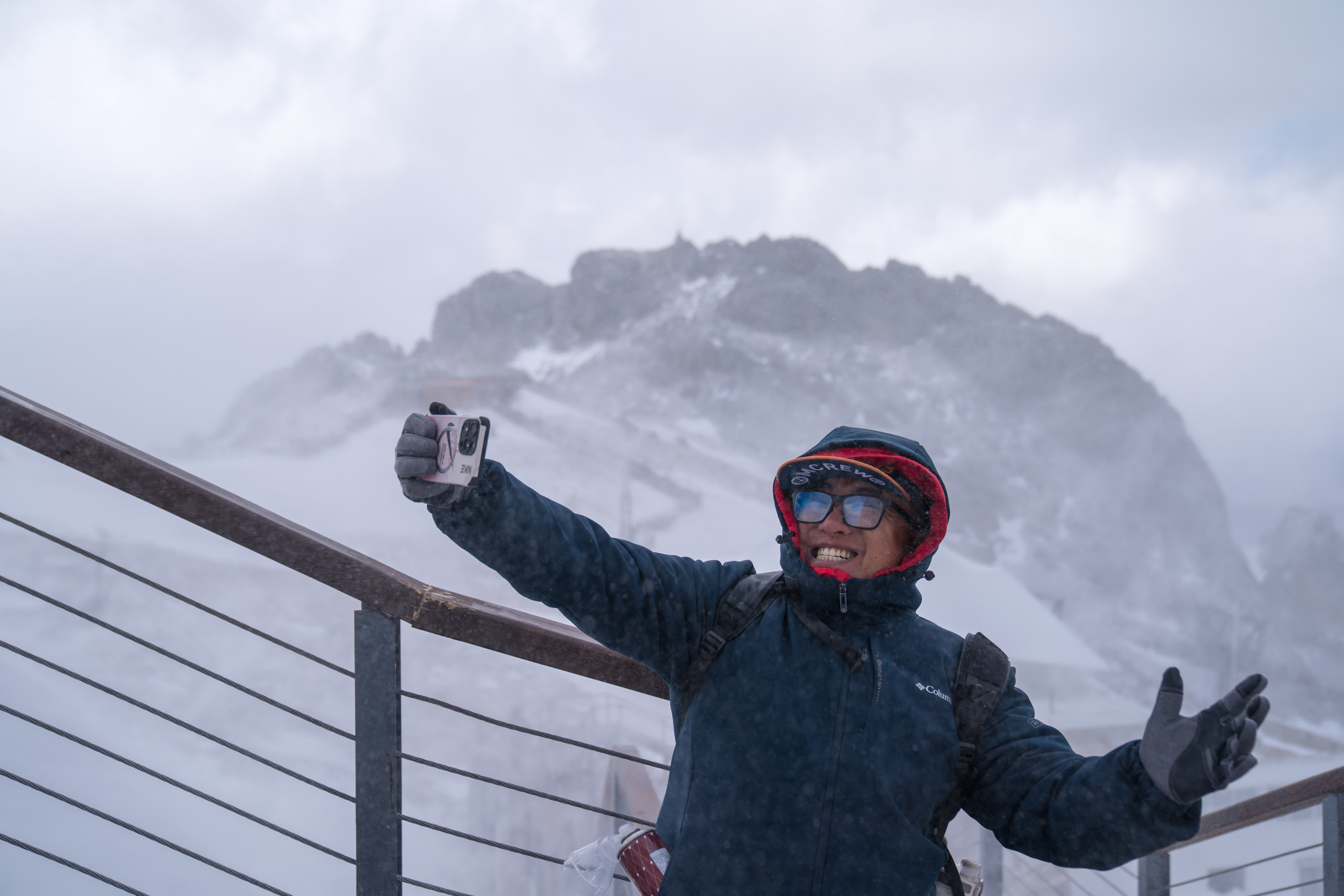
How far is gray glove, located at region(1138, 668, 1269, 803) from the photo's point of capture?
0.82 meters

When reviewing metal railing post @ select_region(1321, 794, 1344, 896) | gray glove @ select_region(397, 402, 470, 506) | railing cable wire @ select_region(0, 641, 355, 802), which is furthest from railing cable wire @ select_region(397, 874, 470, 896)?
metal railing post @ select_region(1321, 794, 1344, 896)

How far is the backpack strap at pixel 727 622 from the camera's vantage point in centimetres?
103

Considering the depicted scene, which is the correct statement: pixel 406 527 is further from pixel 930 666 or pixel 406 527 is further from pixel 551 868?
pixel 930 666

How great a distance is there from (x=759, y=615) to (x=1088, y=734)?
12.6 meters

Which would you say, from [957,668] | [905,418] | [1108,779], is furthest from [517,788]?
[905,418]

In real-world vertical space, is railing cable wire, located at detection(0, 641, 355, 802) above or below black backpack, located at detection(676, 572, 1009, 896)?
below

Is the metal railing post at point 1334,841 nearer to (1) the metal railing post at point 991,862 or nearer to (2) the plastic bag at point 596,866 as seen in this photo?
(2) the plastic bag at point 596,866

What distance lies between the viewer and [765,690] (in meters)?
1.00

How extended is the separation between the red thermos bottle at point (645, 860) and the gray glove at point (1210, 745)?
614 millimetres

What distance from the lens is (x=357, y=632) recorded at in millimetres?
1021

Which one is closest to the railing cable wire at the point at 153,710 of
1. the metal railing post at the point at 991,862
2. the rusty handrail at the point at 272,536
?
the rusty handrail at the point at 272,536

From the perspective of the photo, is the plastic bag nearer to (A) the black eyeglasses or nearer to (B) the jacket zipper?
(B) the jacket zipper

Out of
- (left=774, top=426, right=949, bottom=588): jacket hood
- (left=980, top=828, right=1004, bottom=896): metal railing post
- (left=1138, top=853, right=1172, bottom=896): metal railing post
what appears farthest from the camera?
(left=980, top=828, right=1004, bottom=896): metal railing post

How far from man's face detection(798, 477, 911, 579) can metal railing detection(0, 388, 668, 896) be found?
0.31 meters
